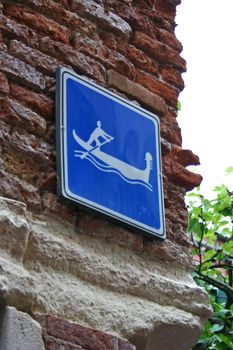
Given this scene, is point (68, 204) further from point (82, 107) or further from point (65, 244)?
point (82, 107)

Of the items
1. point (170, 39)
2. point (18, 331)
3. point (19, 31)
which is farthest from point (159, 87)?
point (18, 331)

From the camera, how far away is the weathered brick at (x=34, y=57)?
284 cm

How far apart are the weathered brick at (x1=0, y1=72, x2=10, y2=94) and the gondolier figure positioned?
1.03 feet

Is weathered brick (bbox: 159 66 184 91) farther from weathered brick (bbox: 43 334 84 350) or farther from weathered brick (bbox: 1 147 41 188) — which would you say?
weathered brick (bbox: 43 334 84 350)

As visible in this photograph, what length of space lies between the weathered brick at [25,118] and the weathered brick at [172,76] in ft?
2.44

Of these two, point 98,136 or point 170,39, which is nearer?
point 98,136

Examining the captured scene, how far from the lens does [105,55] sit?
3.14 metres

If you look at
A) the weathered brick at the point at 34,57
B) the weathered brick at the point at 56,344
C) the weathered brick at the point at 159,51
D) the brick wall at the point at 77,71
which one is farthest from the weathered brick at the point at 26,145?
the weathered brick at the point at 159,51

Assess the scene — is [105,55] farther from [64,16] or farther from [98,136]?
[98,136]

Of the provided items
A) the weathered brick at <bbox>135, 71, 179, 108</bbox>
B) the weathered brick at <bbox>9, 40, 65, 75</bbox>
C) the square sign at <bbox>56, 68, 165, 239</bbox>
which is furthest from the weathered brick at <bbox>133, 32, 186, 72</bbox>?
the weathered brick at <bbox>9, 40, 65, 75</bbox>

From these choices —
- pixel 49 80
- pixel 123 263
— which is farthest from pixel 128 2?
pixel 123 263

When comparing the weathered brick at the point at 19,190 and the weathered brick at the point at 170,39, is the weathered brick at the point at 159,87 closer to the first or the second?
the weathered brick at the point at 170,39

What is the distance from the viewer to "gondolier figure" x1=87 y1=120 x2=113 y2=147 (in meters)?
2.84

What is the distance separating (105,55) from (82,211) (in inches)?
27.2
